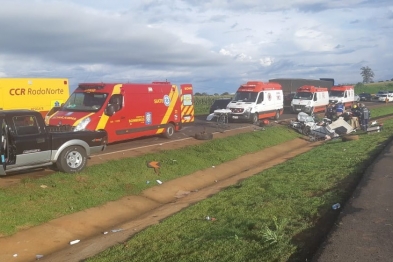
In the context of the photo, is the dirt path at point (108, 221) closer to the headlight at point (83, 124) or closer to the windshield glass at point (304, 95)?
the headlight at point (83, 124)

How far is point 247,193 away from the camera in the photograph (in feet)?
39.5

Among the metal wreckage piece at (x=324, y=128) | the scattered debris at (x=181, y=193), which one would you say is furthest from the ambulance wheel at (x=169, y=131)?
the metal wreckage piece at (x=324, y=128)

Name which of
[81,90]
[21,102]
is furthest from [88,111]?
[21,102]

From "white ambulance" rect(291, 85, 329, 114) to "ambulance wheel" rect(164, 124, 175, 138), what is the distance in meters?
20.0

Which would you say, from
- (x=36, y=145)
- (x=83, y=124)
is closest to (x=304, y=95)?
(x=83, y=124)

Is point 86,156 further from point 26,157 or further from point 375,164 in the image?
point 375,164

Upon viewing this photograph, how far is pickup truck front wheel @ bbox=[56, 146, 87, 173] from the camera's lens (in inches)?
509

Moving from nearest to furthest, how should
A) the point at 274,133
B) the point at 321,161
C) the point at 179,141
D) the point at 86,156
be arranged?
the point at 86,156, the point at 321,161, the point at 179,141, the point at 274,133

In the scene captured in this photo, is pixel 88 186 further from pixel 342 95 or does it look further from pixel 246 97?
pixel 342 95

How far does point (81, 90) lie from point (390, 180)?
11803 millimetres

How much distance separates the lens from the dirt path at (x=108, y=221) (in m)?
9.55

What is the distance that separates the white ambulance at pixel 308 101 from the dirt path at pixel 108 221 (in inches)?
877

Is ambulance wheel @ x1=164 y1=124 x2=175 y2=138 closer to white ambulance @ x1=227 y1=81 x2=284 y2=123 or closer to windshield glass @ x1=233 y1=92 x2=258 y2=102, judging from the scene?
white ambulance @ x1=227 y1=81 x2=284 y2=123

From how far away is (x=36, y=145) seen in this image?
39.8ft
